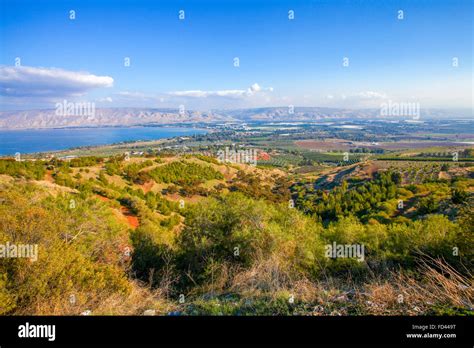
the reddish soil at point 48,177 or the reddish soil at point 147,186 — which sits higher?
the reddish soil at point 48,177

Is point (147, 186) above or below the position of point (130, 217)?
above

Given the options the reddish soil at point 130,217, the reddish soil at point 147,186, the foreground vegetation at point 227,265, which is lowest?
the reddish soil at point 130,217

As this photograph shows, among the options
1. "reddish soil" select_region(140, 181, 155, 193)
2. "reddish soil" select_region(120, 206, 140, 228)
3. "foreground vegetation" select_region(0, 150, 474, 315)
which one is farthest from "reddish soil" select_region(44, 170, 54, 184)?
"reddish soil" select_region(140, 181, 155, 193)

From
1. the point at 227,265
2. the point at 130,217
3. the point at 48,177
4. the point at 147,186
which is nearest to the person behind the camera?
the point at 227,265

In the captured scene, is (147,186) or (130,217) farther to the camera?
(147,186)

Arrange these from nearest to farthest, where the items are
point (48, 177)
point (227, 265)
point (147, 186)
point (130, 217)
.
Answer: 1. point (227, 265)
2. point (130, 217)
3. point (48, 177)
4. point (147, 186)

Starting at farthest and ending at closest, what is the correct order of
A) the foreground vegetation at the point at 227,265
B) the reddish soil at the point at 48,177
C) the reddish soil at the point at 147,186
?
the reddish soil at the point at 147,186 → the reddish soil at the point at 48,177 → the foreground vegetation at the point at 227,265

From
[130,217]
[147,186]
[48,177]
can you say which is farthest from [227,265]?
[147,186]

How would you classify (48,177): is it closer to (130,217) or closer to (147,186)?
(130,217)

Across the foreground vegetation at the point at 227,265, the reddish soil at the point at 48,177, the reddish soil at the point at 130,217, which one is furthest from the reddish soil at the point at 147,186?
the foreground vegetation at the point at 227,265

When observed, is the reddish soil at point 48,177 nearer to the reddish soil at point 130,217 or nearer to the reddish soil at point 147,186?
the reddish soil at point 130,217

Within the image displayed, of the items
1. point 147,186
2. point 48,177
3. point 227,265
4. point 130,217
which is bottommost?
point 130,217
